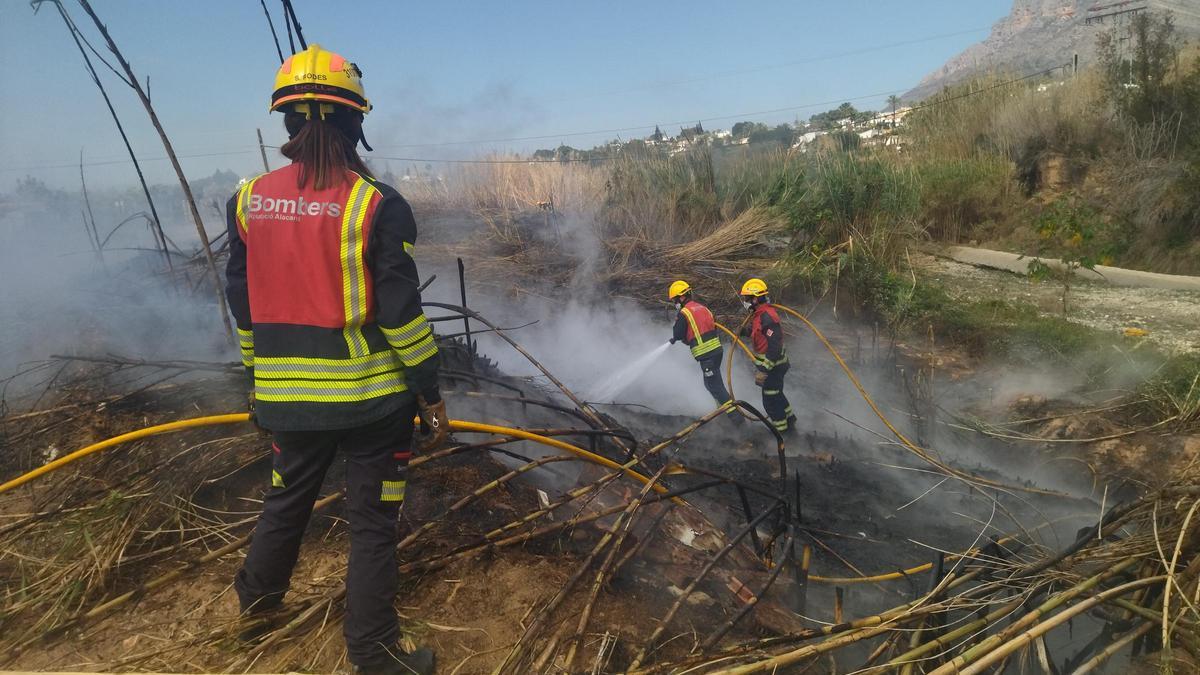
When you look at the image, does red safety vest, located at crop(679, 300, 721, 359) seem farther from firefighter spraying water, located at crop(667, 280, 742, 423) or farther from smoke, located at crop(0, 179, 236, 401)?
smoke, located at crop(0, 179, 236, 401)

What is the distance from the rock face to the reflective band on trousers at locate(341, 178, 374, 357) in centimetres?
1873

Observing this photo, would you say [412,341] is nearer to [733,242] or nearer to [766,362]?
[766,362]

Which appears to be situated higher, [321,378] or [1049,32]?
[1049,32]

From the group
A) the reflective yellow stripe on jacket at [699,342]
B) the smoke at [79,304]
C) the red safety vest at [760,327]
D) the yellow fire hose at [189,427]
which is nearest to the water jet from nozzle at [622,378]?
the reflective yellow stripe on jacket at [699,342]

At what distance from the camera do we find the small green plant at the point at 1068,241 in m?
9.40

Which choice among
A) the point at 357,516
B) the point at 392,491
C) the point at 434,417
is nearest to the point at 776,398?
the point at 434,417

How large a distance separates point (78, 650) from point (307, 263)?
74.7 inches

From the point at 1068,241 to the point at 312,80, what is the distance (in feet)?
41.4

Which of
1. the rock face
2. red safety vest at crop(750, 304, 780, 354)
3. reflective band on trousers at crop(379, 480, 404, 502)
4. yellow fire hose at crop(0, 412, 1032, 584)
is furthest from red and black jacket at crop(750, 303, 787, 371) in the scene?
the rock face

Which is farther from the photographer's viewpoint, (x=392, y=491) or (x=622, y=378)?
(x=622, y=378)

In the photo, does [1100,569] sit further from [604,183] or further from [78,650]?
[604,183]

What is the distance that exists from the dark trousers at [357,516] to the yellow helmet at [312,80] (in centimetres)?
117

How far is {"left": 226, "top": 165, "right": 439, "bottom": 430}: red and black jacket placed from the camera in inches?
86.5

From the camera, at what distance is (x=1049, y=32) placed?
47781mm
